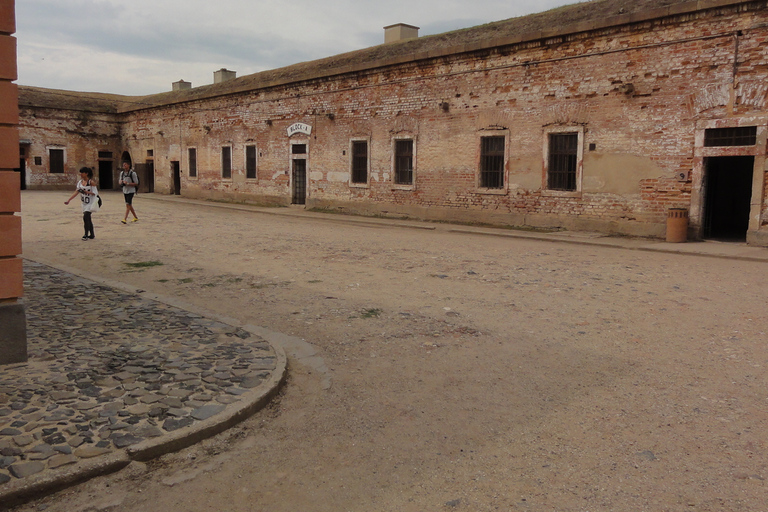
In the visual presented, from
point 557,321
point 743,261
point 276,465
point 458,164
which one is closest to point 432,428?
point 276,465

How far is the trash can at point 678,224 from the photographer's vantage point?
13.8 m

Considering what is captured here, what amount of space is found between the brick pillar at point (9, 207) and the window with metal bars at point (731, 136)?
45.8 feet

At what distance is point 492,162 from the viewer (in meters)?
18.1

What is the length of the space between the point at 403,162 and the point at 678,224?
975 cm

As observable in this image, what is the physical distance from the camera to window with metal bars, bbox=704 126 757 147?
43.2ft

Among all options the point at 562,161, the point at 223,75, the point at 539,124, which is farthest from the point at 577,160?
the point at 223,75

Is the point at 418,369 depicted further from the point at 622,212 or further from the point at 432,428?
the point at 622,212

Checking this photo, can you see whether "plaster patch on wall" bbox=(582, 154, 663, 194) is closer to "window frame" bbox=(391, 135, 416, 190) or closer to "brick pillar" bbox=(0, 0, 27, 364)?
"window frame" bbox=(391, 135, 416, 190)

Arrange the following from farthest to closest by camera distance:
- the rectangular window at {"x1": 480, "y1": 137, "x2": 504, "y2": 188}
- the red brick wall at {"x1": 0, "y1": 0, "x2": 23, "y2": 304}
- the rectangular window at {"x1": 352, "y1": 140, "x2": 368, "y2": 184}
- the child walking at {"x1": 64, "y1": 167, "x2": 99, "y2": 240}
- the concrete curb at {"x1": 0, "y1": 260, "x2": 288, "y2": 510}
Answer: the rectangular window at {"x1": 352, "y1": 140, "x2": 368, "y2": 184}, the rectangular window at {"x1": 480, "y1": 137, "x2": 504, "y2": 188}, the child walking at {"x1": 64, "y1": 167, "x2": 99, "y2": 240}, the red brick wall at {"x1": 0, "y1": 0, "x2": 23, "y2": 304}, the concrete curb at {"x1": 0, "y1": 260, "x2": 288, "y2": 510}

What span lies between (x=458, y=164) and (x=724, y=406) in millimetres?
15271

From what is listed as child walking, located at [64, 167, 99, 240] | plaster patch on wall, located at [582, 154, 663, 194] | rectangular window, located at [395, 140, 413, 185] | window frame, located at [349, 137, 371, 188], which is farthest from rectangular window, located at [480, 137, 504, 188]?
child walking, located at [64, 167, 99, 240]

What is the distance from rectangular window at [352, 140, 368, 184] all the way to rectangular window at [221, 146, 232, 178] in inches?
351

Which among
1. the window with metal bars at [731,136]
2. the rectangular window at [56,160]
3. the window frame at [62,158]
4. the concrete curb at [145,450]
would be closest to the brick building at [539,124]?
the window with metal bars at [731,136]

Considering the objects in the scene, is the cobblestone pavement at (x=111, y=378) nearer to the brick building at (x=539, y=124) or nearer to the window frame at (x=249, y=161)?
the brick building at (x=539, y=124)
